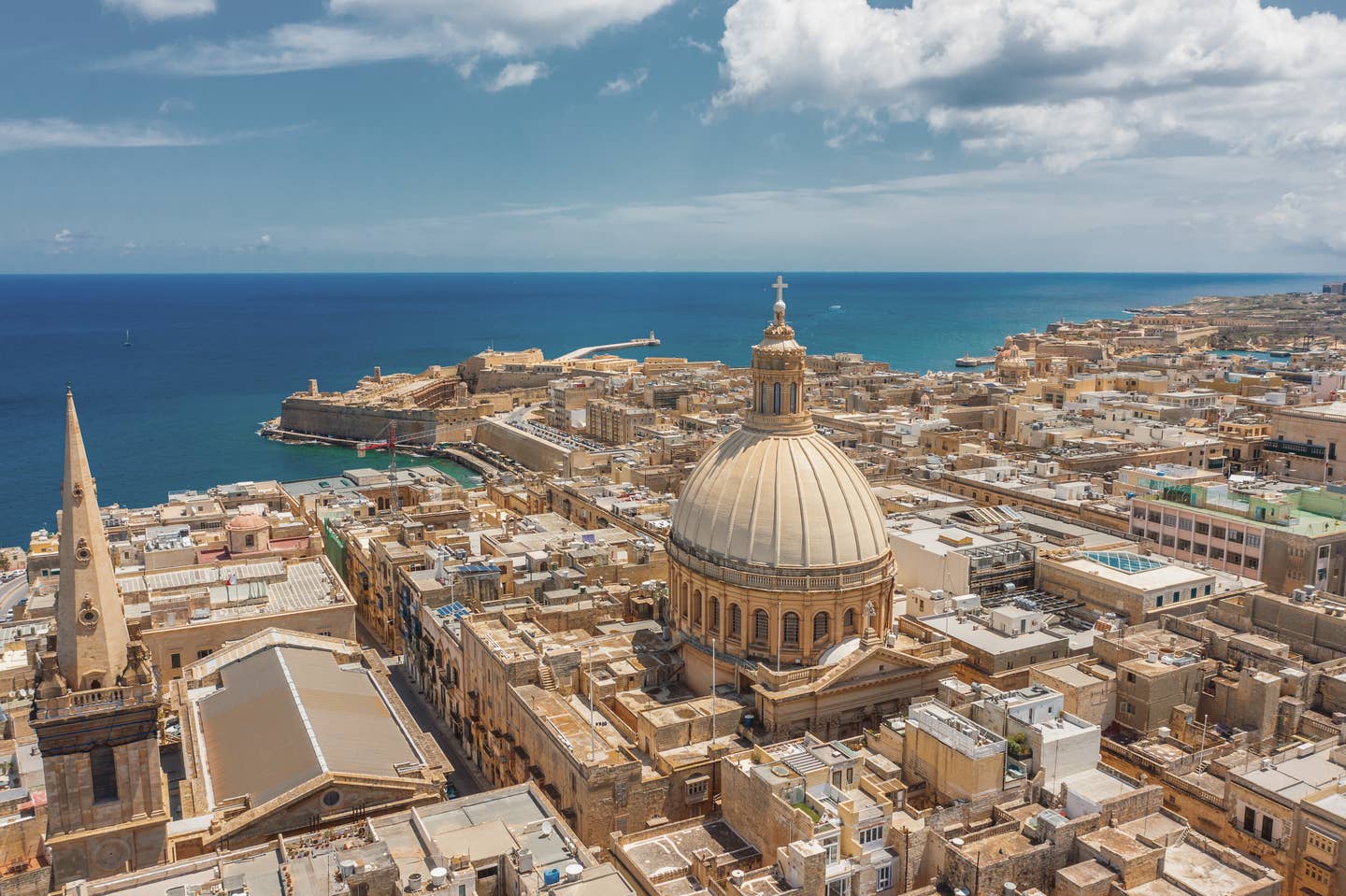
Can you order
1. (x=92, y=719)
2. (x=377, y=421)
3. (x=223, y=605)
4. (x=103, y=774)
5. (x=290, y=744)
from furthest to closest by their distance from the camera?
1. (x=377, y=421)
2. (x=223, y=605)
3. (x=290, y=744)
4. (x=103, y=774)
5. (x=92, y=719)

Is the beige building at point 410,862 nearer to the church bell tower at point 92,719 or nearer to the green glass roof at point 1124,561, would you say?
the church bell tower at point 92,719

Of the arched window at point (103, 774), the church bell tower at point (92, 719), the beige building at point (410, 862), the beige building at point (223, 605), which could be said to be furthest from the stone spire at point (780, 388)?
the arched window at point (103, 774)

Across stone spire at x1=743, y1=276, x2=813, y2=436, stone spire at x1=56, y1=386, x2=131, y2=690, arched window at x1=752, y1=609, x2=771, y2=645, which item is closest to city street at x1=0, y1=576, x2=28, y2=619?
stone spire at x1=56, y1=386, x2=131, y2=690

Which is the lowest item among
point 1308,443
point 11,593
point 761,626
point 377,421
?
point 377,421

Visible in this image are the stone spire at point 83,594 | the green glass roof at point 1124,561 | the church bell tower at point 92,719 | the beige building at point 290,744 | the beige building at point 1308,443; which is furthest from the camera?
the beige building at point 1308,443

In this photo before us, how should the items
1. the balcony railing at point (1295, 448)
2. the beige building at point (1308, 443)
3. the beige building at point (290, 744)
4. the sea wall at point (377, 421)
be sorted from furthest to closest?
the sea wall at point (377, 421)
the balcony railing at point (1295, 448)
the beige building at point (1308, 443)
the beige building at point (290, 744)

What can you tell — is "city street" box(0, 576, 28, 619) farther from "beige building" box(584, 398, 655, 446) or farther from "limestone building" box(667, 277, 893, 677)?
"beige building" box(584, 398, 655, 446)

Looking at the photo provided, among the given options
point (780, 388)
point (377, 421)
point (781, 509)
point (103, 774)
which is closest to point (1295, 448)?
point (780, 388)

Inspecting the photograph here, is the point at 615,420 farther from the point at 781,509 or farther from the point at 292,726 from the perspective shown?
the point at 292,726
